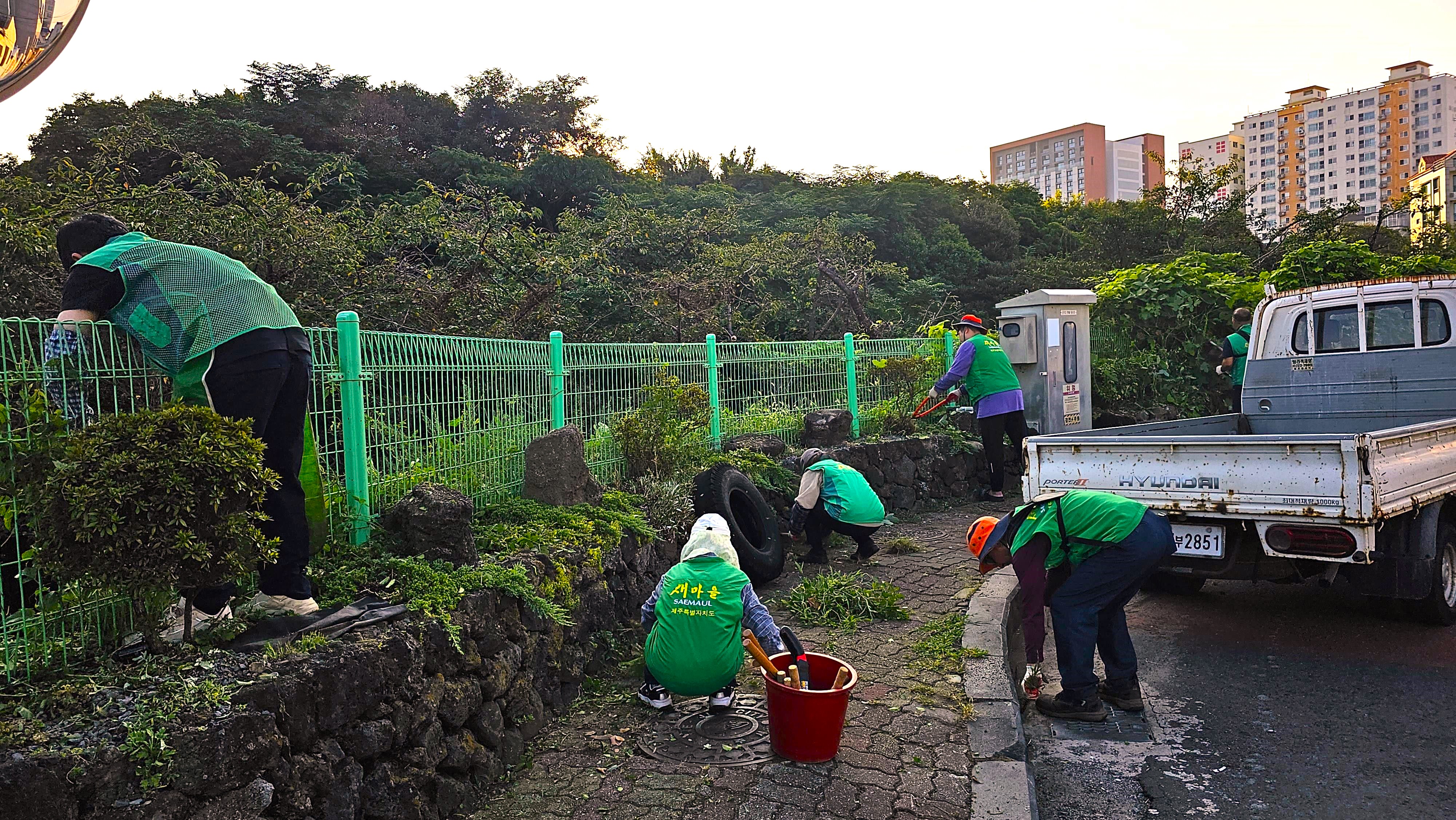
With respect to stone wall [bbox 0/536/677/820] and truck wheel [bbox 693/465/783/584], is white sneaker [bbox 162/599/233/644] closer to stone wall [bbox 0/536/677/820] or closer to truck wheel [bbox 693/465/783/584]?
stone wall [bbox 0/536/677/820]

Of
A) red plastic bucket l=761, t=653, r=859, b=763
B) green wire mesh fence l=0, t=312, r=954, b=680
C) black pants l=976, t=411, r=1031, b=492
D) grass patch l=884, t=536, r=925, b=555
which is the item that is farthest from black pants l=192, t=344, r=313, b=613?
black pants l=976, t=411, r=1031, b=492

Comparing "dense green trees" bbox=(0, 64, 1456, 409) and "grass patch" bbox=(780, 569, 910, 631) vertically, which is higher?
"dense green trees" bbox=(0, 64, 1456, 409)

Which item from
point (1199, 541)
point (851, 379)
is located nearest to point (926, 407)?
point (851, 379)

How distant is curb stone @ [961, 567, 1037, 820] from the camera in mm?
3619

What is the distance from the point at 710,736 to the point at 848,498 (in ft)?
11.1

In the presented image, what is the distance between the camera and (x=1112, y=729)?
4555 millimetres

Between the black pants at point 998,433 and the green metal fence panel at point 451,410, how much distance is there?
5750mm

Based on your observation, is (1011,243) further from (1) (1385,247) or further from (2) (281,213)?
(2) (281,213)

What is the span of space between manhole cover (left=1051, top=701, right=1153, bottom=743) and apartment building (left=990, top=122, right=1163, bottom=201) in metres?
80.7

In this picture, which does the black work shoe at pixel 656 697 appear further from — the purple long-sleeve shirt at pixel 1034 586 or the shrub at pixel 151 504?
the shrub at pixel 151 504

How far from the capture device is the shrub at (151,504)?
2693 mm

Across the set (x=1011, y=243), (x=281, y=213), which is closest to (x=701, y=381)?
(x=281, y=213)

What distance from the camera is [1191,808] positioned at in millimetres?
3711

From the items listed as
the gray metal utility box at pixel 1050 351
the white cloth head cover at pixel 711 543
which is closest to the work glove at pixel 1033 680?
the white cloth head cover at pixel 711 543
